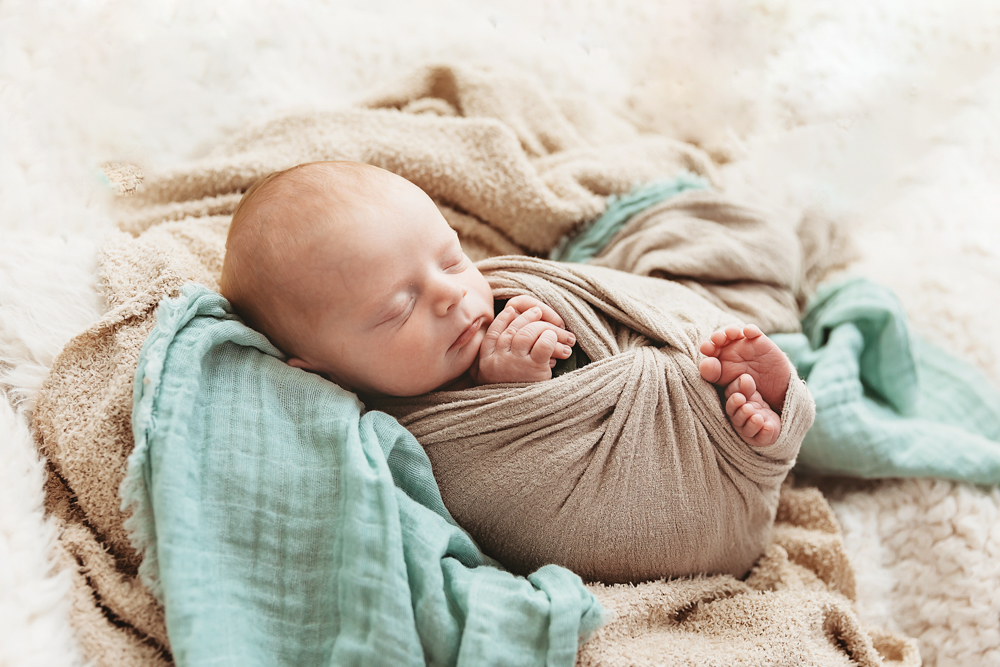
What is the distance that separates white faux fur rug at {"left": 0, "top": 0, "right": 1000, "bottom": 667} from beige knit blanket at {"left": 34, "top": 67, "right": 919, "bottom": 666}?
0.18 feet

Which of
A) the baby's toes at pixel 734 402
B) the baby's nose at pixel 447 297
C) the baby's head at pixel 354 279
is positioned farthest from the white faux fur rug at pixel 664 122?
the baby's nose at pixel 447 297

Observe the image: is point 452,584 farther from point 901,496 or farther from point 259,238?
point 901,496

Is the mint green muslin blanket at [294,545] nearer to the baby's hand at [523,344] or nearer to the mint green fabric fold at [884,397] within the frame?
the baby's hand at [523,344]

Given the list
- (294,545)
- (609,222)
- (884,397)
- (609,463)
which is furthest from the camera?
(609,222)

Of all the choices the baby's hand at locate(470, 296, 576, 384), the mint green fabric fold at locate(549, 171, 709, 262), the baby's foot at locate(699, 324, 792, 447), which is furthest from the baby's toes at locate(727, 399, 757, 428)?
the mint green fabric fold at locate(549, 171, 709, 262)

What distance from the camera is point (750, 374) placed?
90cm

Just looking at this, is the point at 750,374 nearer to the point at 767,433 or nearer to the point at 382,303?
the point at 767,433

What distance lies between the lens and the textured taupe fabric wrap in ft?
2.97

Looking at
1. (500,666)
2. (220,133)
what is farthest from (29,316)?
(500,666)

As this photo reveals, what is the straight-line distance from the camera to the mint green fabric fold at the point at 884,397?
1.10 meters

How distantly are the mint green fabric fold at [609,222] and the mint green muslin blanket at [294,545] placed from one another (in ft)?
2.07

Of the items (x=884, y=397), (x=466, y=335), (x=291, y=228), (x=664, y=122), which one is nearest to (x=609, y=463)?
(x=466, y=335)

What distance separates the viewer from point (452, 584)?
798 mm

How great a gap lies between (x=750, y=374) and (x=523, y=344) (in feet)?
1.00
